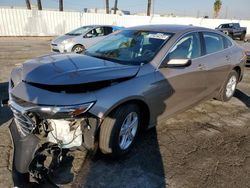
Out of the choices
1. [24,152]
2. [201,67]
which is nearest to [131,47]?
[201,67]

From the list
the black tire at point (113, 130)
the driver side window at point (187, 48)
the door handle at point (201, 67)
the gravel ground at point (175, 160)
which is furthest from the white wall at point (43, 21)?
the black tire at point (113, 130)

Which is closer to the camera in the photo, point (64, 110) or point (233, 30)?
point (64, 110)

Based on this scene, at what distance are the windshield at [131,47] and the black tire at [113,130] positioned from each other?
2.60 feet

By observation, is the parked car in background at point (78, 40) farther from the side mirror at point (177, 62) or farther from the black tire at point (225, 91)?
the side mirror at point (177, 62)

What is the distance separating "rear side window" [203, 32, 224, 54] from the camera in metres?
4.77

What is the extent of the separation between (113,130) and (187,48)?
6.69 ft

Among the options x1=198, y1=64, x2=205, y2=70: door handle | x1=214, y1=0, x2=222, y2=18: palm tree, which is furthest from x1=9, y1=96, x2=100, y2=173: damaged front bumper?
x1=214, y1=0, x2=222, y2=18: palm tree

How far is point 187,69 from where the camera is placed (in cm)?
413

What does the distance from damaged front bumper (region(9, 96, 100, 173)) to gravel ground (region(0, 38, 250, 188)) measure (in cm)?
34

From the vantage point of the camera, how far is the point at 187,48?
427cm

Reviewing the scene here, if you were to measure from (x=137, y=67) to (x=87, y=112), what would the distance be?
3.34ft

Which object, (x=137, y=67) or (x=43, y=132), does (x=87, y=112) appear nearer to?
(x=43, y=132)

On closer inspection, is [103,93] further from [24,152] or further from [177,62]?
[177,62]

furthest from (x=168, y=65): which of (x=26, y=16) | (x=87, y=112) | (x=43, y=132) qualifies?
(x=26, y=16)
